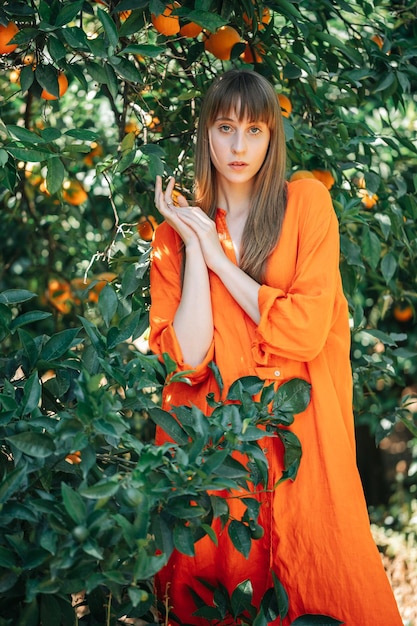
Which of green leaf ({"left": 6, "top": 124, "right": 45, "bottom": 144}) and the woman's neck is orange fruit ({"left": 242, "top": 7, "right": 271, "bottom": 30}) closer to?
the woman's neck

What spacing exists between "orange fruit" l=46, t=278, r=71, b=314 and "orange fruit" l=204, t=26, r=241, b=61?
3.27 feet

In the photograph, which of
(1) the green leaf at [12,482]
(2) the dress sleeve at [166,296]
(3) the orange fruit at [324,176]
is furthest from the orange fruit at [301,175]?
(1) the green leaf at [12,482]

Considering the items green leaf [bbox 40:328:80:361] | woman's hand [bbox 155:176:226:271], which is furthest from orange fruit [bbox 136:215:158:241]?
green leaf [bbox 40:328:80:361]

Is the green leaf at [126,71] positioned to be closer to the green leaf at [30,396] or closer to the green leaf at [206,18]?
the green leaf at [206,18]

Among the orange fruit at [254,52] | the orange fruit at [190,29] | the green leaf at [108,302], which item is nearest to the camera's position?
the green leaf at [108,302]

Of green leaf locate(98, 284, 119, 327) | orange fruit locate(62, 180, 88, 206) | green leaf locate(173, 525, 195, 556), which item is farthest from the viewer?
orange fruit locate(62, 180, 88, 206)

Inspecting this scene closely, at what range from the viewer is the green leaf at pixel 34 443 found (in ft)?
3.92

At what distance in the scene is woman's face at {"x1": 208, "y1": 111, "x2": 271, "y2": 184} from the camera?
64.8 inches

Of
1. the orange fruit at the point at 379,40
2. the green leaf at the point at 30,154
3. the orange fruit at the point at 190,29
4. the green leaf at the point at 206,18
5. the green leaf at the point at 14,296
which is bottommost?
the green leaf at the point at 14,296

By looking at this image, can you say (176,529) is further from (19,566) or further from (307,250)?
(307,250)

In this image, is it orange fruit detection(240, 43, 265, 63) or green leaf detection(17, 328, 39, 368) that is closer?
green leaf detection(17, 328, 39, 368)

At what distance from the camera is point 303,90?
2057mm

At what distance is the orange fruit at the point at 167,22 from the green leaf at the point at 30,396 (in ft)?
2.61

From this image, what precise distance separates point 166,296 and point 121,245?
2.31 feet
